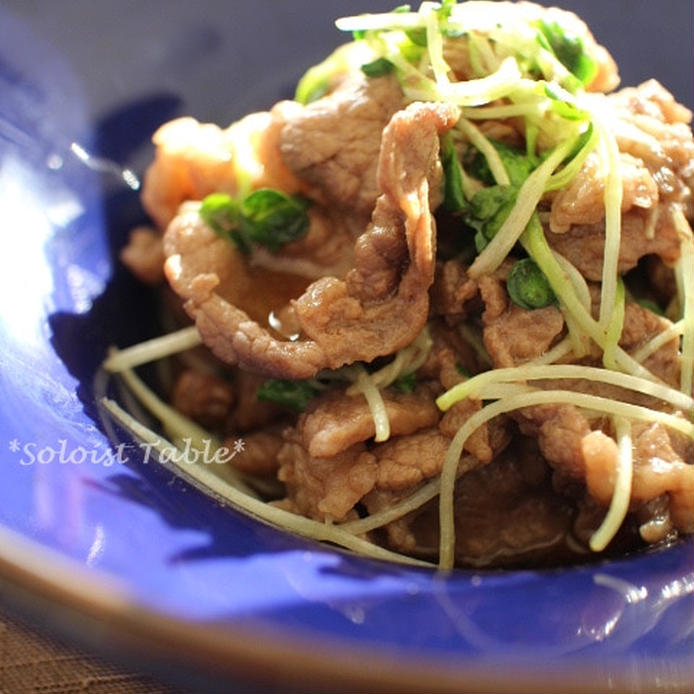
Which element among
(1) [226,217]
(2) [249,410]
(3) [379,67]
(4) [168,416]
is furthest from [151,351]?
(3) [379,67]

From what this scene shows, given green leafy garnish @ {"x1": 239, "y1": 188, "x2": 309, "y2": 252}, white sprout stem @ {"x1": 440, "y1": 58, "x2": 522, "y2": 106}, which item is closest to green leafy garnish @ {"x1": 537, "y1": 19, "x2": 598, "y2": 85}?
white sprout stem @ {"x1": 440, "y1": 58, "x2": 522, "y2": 106}

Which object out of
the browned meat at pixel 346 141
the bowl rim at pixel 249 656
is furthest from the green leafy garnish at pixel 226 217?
the bowl rim at pixel 249 656

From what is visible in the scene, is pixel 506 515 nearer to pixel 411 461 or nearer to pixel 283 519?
pixel 411 461

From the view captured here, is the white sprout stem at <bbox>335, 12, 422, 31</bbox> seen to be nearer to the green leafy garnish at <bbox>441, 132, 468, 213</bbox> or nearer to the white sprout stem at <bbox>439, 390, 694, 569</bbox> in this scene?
the green leafy garnish at <bbox>441, 132, 468, 213</bbox>

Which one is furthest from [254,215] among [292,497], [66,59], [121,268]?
[66,59]

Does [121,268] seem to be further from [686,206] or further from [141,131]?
[686,206]

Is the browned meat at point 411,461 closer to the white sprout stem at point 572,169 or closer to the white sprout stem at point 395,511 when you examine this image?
the white sprout stem at point 395,511

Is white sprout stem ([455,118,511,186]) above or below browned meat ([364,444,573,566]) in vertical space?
above
